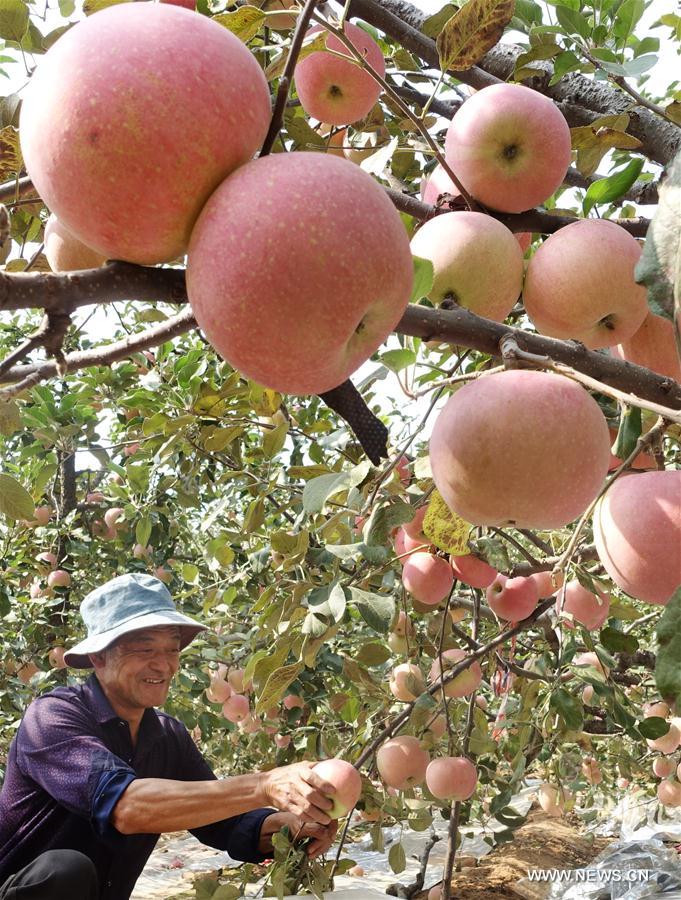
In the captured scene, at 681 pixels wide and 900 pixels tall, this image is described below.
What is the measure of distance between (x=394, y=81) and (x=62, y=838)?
222 centimetres

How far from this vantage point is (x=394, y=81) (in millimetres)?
1959

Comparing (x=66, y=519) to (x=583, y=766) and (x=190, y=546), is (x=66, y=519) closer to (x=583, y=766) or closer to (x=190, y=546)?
(x=190, y=546)

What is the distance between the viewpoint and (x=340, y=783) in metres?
1.97

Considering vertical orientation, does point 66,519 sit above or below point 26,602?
above

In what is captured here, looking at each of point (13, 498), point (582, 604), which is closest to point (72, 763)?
point (13, 498)

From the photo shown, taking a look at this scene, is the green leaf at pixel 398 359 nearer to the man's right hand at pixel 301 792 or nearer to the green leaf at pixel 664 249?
the green leaf at pixel 664 249

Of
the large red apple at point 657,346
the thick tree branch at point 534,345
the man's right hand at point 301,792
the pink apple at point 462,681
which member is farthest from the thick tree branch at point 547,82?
the man's right hand at point 301,792

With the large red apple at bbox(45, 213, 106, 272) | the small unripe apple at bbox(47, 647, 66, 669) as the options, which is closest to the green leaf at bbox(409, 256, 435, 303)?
the large red apple at bbox(45, 213, 106, 272)

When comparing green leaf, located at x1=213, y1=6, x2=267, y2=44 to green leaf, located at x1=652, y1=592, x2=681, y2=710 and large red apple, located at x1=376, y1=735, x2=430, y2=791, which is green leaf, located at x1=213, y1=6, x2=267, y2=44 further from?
large red apple, located at x1=376, y1=735, x2=430, y2=791

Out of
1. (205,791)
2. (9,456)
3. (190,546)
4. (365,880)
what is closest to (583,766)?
(365,880)

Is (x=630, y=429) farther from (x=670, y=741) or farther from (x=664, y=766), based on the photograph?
(x=664, y=766)

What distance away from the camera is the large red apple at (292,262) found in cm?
67

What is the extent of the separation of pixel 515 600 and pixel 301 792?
30.5 inches

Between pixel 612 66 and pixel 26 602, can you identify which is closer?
pixel 612 66
